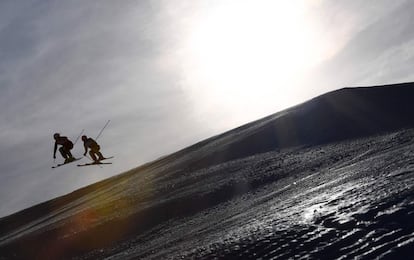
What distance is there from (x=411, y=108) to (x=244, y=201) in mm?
16074

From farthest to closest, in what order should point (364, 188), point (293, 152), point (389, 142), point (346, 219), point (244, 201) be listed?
Result: 1. point (293, 152)
2. point (389, 142)
3. point (244, 201)
4. point (364, 188)
5. point (346, 219)

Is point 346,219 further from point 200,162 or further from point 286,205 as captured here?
point 200,162

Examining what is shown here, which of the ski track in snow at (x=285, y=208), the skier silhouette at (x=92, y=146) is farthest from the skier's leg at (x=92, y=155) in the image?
the ski track in snow at (x=285, y=208)

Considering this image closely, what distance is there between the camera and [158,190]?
28391 mm

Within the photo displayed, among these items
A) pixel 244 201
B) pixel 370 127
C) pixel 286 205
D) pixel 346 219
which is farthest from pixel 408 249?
pixel 370 127

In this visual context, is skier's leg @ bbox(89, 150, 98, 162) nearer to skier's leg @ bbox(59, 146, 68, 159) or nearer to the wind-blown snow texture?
skier's leg @ bbox(59, 146, 68, 159)

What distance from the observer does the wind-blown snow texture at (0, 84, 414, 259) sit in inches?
444

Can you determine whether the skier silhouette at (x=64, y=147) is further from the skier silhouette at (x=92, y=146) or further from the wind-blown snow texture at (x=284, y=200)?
the wind-blown snow texture at (x=284, y=200)

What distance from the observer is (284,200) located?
16484 millimetres

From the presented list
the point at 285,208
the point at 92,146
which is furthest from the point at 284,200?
the point at 92,146

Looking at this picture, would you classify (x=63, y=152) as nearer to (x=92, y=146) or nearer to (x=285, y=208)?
(x=92, y=146)

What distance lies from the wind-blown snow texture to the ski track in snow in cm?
5

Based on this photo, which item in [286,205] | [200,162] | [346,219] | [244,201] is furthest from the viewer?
[200,162]

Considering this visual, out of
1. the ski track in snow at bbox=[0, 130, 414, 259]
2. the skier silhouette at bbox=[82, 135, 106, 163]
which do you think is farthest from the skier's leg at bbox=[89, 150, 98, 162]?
the ski track in snow at bbox=[0, 130, 414, 259]
